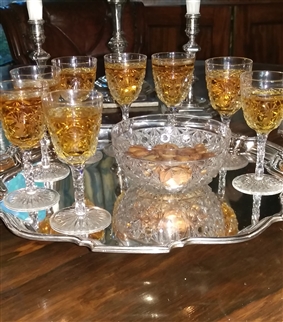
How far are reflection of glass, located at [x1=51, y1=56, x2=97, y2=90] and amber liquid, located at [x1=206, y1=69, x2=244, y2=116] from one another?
0.85 ft

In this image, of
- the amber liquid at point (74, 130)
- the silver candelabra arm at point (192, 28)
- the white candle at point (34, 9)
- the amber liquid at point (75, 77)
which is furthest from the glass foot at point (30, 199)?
the silver candelabra arm at point (192, 28)

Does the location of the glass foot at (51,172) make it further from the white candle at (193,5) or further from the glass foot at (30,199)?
the white candle at (193,5)

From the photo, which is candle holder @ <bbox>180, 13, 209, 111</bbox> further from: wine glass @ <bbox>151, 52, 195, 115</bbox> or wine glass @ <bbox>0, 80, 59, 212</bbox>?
wine glass @ <bbox>0, 80, 59, 212</bbox>

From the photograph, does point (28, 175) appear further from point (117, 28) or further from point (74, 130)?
point (117, 28)

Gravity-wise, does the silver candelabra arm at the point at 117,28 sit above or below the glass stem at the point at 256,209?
above

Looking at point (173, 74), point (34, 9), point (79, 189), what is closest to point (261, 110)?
point (173, 74)

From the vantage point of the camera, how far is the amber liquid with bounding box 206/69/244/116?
40.0 inches

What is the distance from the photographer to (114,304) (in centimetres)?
62

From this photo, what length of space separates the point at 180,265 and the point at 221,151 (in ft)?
0.80

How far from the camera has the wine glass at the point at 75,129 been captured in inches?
30.4

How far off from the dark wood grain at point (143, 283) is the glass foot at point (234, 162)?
0.90ft

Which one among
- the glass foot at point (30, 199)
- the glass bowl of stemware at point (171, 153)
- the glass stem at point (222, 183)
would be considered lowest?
the glass stem at point (222, 183)

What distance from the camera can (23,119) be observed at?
841 mm

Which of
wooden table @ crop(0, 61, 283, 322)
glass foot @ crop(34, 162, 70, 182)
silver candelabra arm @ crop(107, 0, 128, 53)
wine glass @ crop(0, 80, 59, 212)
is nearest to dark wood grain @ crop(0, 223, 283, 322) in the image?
wooden table @ crop(0, 61, 283, 322)
